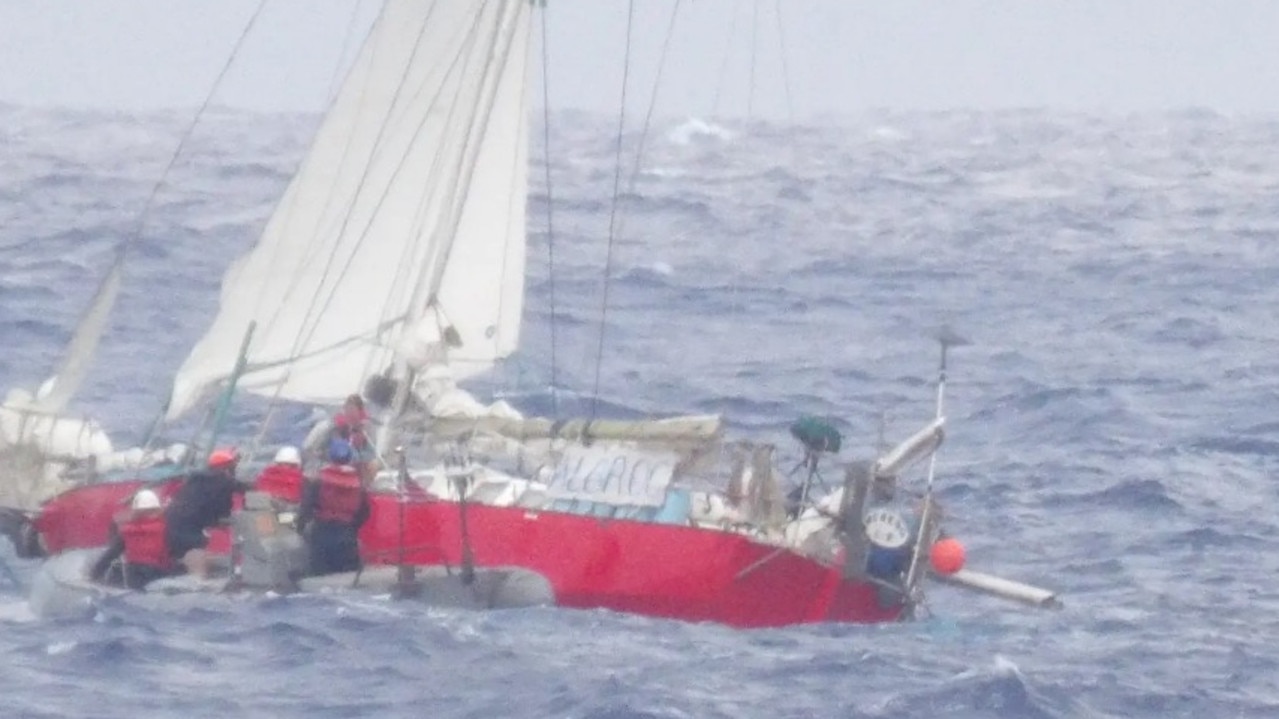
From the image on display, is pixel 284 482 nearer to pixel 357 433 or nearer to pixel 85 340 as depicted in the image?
pixel 357 433

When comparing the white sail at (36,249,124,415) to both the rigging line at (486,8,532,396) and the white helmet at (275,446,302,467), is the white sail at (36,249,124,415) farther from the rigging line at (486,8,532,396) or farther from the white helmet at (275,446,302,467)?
the rigging line at (486,8,532,396)

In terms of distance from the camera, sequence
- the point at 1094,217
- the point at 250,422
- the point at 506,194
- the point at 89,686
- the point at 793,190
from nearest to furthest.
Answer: the point at 89,686
the point at 506,194
the point at 250,422
the point at 1094,217
the point at 793,190

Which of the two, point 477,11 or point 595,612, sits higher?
point 477,11

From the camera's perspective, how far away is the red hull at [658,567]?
808 inches

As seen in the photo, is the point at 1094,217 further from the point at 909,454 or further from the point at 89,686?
the point at 89,686

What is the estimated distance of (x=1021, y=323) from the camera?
3959cm

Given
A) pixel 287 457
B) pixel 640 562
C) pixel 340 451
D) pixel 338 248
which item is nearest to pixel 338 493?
pixel 340 451

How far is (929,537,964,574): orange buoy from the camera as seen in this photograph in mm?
21391

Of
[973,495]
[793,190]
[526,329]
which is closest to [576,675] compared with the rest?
[973,495]

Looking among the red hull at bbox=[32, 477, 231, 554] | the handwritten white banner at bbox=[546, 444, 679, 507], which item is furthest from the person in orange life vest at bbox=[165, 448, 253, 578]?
the handwritten white banner at bbox=[546, 444, 679, 507]

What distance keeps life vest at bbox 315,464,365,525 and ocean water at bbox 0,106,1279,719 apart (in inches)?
26.9

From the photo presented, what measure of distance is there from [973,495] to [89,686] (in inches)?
428

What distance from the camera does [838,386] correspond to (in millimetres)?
32938

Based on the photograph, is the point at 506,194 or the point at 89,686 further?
the point at 506,194
